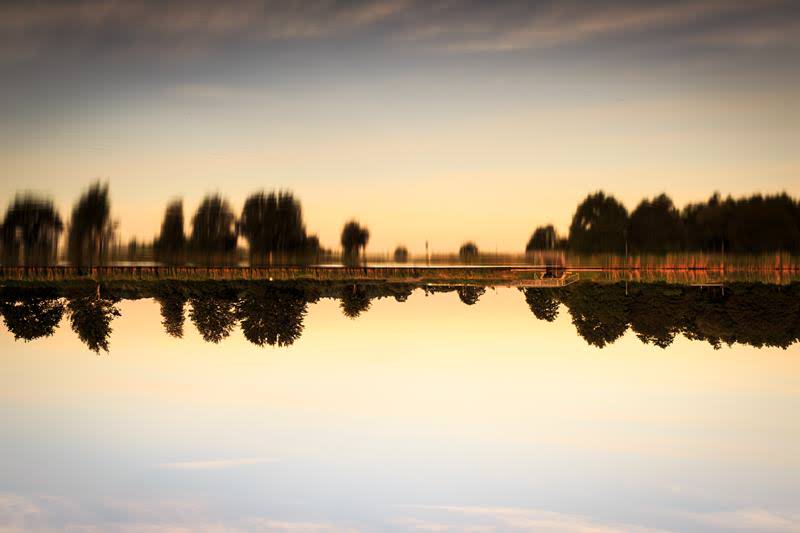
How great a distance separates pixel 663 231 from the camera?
56.5 metres

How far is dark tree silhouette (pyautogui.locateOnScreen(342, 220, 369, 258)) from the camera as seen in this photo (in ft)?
177

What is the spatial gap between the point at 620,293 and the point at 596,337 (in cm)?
357

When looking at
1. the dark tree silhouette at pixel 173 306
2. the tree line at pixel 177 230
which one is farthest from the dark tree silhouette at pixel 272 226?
the dark tree silhouette at pixel 173 306

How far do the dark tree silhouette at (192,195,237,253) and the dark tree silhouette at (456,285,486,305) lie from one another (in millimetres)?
13787

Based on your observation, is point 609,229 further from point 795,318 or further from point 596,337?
point 795,318

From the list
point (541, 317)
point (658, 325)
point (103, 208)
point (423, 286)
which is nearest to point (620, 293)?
point (658, 325)

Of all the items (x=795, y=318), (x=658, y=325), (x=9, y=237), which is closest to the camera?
(x=795, y=318)

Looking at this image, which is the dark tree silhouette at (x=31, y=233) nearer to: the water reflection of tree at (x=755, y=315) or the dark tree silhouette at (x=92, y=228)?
the dark tree silhouette at (x=92, y=228)

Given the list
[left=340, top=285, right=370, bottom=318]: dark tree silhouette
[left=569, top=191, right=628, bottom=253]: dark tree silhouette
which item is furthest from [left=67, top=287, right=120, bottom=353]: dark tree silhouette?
[left=569, top=191, right=628, bottom=253]: dark tree silhouette

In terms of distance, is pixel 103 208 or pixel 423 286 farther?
pixel 103 208

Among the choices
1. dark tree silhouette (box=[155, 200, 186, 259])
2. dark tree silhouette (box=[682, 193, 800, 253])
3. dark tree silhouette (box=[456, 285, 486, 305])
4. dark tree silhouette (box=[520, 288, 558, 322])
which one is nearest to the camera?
dark tree silhouette (box=[682, 193, 800, 253])

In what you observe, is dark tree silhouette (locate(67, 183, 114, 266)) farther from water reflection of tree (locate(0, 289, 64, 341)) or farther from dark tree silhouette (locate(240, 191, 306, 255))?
dark tree silhouette (locate(240, 191, 306, 255))

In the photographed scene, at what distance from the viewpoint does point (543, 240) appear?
5581 cm

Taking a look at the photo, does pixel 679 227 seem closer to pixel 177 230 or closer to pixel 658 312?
pixel 658 312
